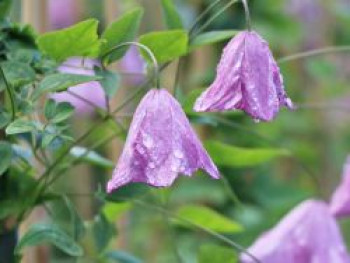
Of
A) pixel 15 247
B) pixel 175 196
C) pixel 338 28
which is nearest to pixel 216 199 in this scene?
pixel 175 196

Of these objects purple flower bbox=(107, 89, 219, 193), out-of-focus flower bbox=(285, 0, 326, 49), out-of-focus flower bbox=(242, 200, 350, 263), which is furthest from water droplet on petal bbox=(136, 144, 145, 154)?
out-of-focus flower bbox=(285, 0, 326, 49)

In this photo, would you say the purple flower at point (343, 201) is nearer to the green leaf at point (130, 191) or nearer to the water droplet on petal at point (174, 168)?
the green leaf at point (130, 191)

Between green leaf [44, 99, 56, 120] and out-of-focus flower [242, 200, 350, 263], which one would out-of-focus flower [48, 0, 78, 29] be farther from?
green leaf [44, 99, 56, 120]

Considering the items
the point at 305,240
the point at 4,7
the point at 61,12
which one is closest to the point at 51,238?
the point at 4,7

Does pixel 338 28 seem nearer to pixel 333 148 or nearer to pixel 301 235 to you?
pixel 333 148

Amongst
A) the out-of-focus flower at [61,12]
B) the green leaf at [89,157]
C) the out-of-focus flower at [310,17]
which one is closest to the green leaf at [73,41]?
the green leaf at [89,157]

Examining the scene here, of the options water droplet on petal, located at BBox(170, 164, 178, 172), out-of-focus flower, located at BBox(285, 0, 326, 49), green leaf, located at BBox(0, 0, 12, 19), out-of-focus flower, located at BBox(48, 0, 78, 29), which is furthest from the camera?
out-of-focus flower, located at BBox(285, 0, 326, 49)
